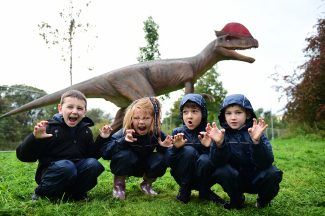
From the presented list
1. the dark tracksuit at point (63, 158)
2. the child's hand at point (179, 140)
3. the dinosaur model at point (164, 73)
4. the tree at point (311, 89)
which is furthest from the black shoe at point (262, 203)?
the tree at point (311, 89)

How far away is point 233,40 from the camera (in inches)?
277

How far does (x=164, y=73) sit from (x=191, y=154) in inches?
141

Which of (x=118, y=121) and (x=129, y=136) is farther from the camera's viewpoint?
(x=118, y=121)

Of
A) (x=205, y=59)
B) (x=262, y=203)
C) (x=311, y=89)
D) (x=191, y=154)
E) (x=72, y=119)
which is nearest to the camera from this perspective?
(x=262, y=203)

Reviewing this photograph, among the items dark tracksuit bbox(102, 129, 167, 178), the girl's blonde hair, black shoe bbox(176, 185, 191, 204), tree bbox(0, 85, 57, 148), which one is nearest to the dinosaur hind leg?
dark tracksuit bbox(102, 129, 167, 178)

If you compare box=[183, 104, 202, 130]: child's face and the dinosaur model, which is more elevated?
the dinosaur model

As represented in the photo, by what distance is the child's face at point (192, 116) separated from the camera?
3672 mm

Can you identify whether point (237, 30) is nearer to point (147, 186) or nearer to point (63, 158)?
point (147, 186)

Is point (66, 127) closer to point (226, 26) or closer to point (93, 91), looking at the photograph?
point (93, 91)

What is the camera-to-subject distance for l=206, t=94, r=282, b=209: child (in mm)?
3176

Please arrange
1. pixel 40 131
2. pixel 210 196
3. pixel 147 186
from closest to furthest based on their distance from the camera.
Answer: pixel 40 131, pixel 210 196, pixel 147 186

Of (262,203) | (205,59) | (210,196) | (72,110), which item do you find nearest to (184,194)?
(210,196)

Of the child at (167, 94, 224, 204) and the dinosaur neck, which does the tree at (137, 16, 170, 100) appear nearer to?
the dinosaur neck

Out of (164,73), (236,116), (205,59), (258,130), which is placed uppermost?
(205,59)
